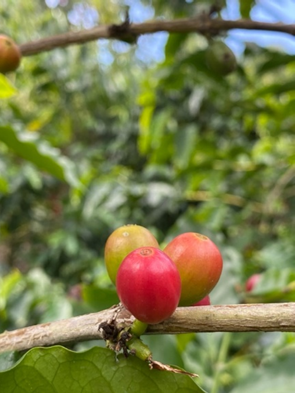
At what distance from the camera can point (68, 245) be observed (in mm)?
2908

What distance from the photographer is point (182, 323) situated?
17.3 inches

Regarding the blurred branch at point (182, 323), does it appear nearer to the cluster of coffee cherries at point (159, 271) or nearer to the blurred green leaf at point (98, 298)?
the cluster of coffee cherries at point (159, 271)

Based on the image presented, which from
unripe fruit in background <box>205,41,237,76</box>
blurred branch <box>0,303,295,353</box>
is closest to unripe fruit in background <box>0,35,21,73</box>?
unripe fruit in background <box>205,41,237,76</box>

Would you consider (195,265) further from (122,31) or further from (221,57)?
(221,57)

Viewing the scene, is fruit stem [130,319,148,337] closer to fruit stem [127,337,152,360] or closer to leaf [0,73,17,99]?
fruit stem [127,337,152,360]

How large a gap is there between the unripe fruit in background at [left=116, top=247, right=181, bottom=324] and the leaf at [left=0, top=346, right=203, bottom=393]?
0.07 meters

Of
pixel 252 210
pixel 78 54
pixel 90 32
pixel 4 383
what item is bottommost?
pixel 4 383

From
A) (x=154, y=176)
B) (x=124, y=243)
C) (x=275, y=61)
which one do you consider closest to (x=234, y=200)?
(x=154, y=176)

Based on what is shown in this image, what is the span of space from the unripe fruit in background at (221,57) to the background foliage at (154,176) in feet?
1.02

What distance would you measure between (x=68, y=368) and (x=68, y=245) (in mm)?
2470

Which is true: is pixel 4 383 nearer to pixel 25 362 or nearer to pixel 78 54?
pixel 25 362

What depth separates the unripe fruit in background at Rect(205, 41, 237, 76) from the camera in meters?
1.08

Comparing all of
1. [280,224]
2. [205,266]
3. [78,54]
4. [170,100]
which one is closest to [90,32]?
[205,266]

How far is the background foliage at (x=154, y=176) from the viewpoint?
117 centimetres
